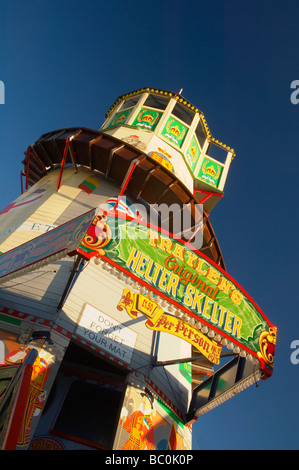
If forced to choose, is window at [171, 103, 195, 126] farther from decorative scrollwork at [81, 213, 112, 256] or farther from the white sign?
decorative scrollwork at [81, 213, 112, 256]

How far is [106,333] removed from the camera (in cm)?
1180

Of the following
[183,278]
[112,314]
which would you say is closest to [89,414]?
[112,314]

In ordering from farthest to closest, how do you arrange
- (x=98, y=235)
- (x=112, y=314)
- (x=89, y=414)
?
(x=89, y=414) < (x=112, y=314) < (x=98, y=235)

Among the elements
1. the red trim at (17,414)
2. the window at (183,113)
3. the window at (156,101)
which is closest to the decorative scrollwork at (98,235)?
the red trim at (17,414)

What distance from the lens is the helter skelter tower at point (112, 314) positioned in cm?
882

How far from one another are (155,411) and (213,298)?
14.6 ft

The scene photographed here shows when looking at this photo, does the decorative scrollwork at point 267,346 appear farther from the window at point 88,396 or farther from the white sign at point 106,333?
the window at point 88,396

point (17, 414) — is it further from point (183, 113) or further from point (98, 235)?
point (183, 113)

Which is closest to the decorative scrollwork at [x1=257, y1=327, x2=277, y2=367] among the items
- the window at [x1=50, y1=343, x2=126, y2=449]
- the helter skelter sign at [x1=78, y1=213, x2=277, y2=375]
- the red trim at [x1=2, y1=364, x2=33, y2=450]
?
the helter skelter sign at [x1=78, y1=213, x2=277, y2=375]

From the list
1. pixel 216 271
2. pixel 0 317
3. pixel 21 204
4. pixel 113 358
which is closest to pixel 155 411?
pixel 113 358

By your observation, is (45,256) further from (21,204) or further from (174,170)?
(174,170)

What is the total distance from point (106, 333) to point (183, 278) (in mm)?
3917

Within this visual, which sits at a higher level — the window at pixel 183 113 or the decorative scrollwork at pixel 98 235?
the window at pixel 183 113

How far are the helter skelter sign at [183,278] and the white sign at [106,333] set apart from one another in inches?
113
